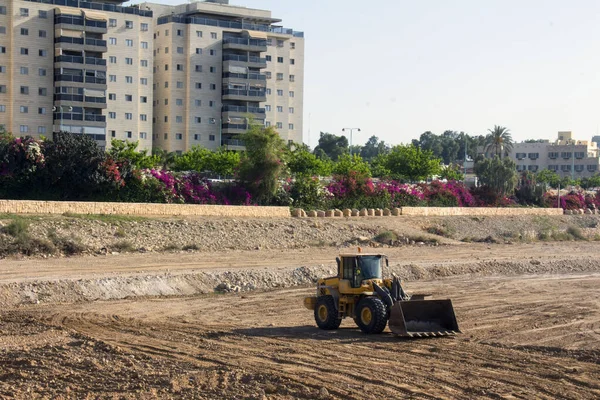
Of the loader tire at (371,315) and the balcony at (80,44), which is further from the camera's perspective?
the balcony at (80,44)

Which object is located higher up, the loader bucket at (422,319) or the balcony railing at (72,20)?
the balcony railing at (72,20)

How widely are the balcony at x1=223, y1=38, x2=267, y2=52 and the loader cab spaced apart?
292 ft

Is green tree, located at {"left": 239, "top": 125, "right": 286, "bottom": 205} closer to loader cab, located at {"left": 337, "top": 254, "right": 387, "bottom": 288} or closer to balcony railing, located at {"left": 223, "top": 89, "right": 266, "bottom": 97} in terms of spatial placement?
loader cab, located at {"left": 337, "top": 254, "right": 387, "bottom": 288}

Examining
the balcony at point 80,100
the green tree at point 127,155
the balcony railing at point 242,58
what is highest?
the balcony railing at point 242,58

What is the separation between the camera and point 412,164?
91.0 metres

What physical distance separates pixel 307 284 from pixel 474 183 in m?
61.6

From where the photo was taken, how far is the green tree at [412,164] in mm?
90500

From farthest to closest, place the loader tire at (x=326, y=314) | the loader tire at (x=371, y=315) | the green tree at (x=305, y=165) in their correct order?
1. the green tree at (x=305, y=165)
2. the loader tire at (x=326, y=314)
3. the loader tire at (x=371, y=315)

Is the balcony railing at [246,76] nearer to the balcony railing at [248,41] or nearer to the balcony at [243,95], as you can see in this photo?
the balcony at [243,95]

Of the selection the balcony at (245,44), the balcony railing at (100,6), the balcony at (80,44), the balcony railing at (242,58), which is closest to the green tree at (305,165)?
the balcony at (80,44)

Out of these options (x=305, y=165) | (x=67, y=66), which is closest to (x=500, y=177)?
(x=305, y=165)

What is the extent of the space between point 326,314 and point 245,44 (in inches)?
3536

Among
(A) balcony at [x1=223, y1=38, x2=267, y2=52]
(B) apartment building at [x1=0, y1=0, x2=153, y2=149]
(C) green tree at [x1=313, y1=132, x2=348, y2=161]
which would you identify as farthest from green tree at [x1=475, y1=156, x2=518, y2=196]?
(C) green tree at [x1=313, y1=132, x2=348, y2=161]

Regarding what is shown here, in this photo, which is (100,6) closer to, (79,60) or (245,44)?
(79,60)
